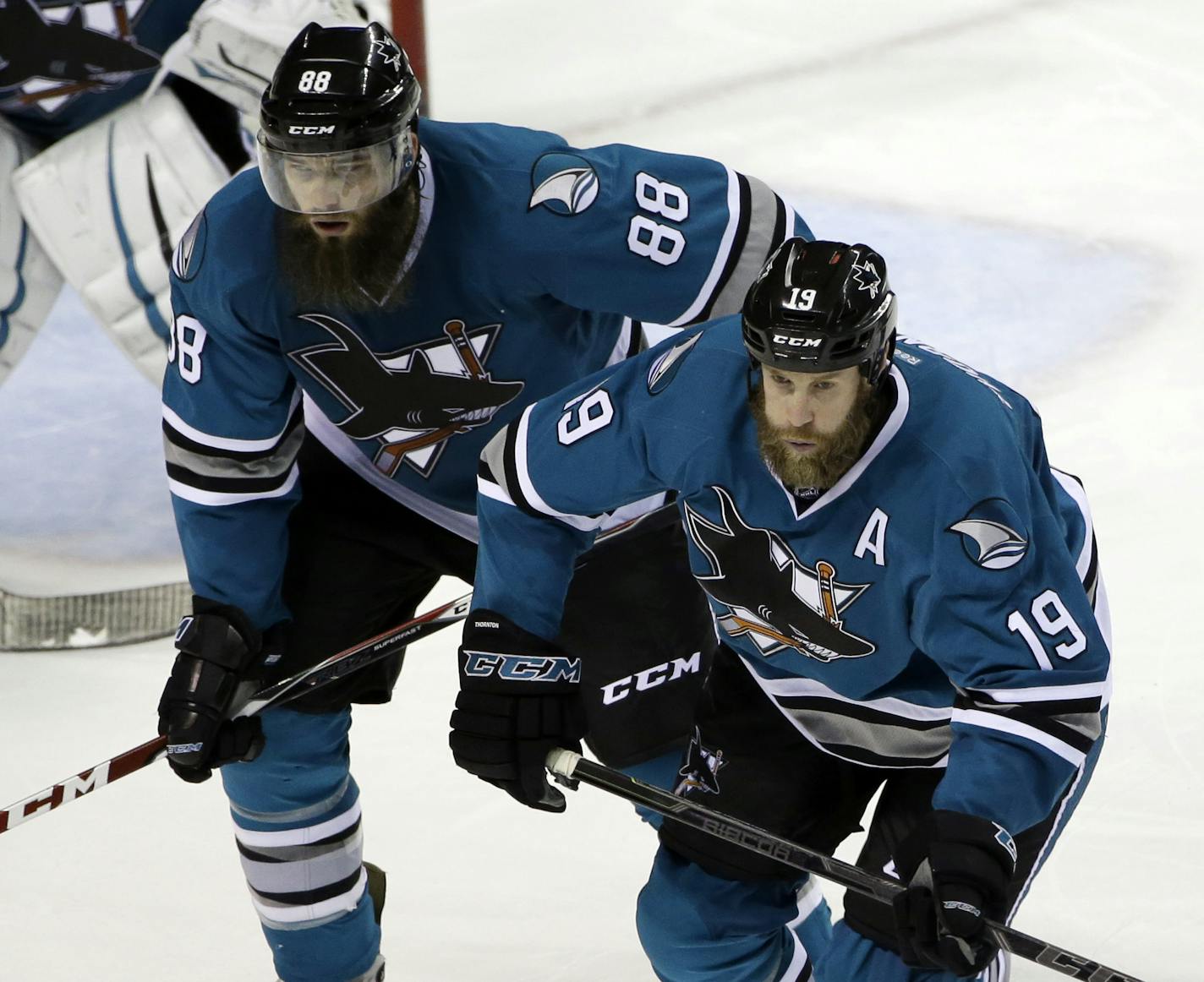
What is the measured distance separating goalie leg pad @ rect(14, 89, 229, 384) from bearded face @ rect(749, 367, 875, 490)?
7.87 ft

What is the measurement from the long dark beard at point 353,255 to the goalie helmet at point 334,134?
0.11 ft

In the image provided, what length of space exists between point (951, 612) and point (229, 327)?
1.02 meters

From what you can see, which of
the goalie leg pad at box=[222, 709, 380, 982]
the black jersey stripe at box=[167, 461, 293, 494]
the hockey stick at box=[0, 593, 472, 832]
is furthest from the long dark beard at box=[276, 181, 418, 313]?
the goalie leg pad at box=[222, 709, 380, 982]

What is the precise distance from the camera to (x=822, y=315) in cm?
206

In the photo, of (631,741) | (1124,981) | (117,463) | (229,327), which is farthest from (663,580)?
(117,463)

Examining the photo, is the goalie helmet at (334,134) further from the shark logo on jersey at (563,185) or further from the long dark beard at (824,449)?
the long dark beard at (824,449)

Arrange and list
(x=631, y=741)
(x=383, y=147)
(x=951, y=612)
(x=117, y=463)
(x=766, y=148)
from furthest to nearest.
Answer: (x=766, y=148) → (x=117, y=463) → (x=631, y=741) → (x=383, y=147) → (x=951, y=612)

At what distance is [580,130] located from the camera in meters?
6.47

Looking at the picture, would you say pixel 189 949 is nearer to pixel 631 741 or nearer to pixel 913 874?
pixel 631 741

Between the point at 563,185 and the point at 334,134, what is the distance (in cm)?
31

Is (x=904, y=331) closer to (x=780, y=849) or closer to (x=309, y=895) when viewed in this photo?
(x=309, y=895)

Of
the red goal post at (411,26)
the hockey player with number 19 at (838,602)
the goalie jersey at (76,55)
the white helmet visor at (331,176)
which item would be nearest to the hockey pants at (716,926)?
the hockey player with number 19 at (838,602)

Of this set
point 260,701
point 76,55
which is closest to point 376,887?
point 260,701

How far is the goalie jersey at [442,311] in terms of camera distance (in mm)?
2482
